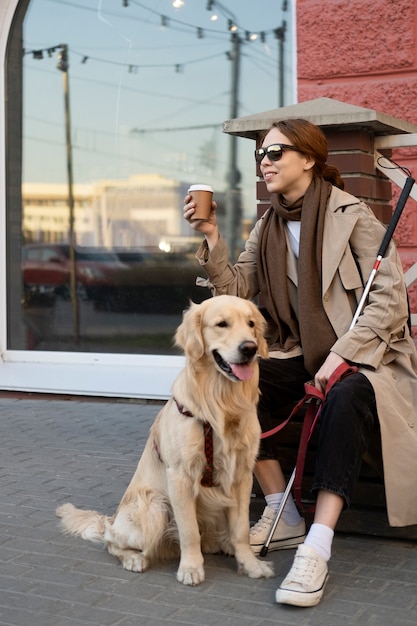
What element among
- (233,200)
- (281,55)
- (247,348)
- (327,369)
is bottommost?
(327,369)

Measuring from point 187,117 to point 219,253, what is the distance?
141 inches

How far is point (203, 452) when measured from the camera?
3607 mm

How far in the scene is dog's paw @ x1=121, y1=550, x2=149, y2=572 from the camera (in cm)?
372

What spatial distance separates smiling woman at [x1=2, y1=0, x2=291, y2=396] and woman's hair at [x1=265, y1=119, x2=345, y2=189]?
3.20 m

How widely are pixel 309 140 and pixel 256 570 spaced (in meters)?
1.82

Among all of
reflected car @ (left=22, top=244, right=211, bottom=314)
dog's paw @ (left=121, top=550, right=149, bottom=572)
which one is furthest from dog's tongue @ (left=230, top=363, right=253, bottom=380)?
reflected car @ (left=22, top=244, right=211, bottom=314)

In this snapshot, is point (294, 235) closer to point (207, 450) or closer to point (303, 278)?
point (303, 278)

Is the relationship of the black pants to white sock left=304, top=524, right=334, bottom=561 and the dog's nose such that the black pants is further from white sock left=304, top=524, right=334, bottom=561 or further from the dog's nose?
the dog's nose

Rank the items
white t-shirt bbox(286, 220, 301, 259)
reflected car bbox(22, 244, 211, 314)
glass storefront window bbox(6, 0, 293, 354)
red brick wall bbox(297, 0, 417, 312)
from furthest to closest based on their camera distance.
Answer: reflected car bbox(22, 244, 211, 314) < glass storefront window bbox(6, 0, 293, 354) < red brick wall bbox(297, 0, 417, 312) < white t-shirt bbox(286, 220, 301, 259)

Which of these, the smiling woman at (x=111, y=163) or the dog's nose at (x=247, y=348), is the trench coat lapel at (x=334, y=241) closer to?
the dog's nose at (x=247, y=348)

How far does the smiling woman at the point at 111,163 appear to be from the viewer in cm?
746

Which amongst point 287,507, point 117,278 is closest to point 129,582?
point 287,507

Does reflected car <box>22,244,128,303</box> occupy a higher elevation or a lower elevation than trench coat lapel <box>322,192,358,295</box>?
lower

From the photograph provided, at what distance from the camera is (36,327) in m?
8.12
